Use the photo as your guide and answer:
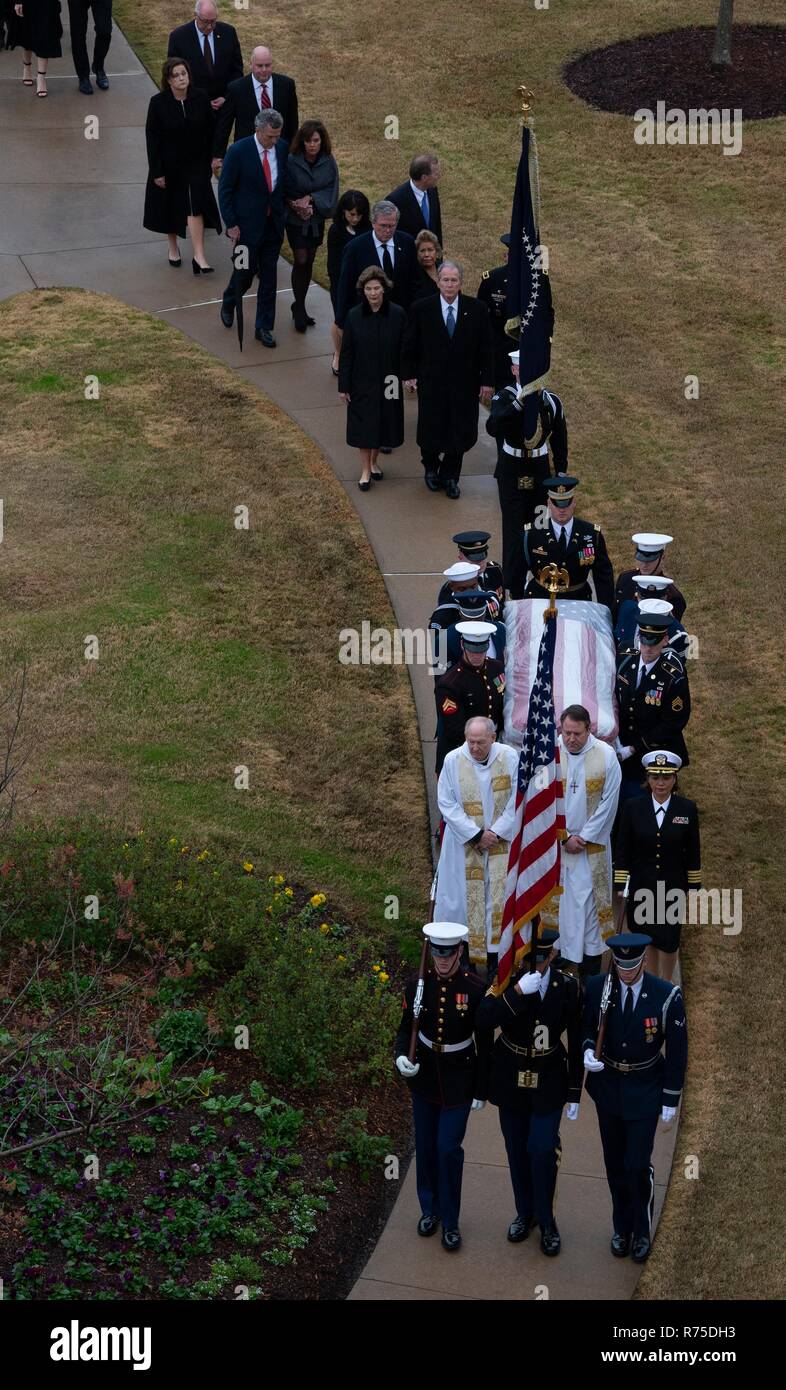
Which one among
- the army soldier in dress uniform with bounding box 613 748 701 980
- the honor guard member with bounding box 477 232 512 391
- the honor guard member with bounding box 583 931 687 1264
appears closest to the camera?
the honor guard member with bounding box 583 931 687 1264

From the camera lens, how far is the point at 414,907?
1148 centimetres

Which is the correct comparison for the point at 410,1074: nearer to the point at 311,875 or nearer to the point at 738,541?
the point at 311,875

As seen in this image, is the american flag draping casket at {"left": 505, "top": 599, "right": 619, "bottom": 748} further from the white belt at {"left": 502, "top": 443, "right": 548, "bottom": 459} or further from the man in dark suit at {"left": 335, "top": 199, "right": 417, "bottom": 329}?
the man in dark suit at {"left": 335, "top": 199, "right": 417, "bottom": 329}

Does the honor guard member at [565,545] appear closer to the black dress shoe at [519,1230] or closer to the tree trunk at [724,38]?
the black dress shoe at [519,1230]

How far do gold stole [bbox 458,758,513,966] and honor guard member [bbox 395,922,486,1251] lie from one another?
1.52 m

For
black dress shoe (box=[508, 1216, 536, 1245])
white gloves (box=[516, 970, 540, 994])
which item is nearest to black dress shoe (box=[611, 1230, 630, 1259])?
black dress shoe (box=[508, 1216, 536, 1245])

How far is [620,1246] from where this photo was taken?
8.94m

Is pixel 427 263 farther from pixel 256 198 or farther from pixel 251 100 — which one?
pixel 251 100

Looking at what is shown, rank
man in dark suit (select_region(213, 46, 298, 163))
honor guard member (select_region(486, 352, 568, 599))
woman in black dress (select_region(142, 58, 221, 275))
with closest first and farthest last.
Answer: honor guard member (select_region(486, 352, 568, 599)) → man in dark suit (select_region(213, 46, 298, 163)) → woman in black dress (select_region(142, 58, 221, 275))

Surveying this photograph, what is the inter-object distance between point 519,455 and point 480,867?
13.2 feet

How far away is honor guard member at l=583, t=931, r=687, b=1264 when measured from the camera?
8680 mm

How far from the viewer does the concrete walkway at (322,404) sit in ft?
29.1

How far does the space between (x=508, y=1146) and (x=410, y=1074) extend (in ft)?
1.99

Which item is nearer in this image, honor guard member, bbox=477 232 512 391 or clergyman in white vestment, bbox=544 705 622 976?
clergyman in white vestment, bbox=544 705 622 976
